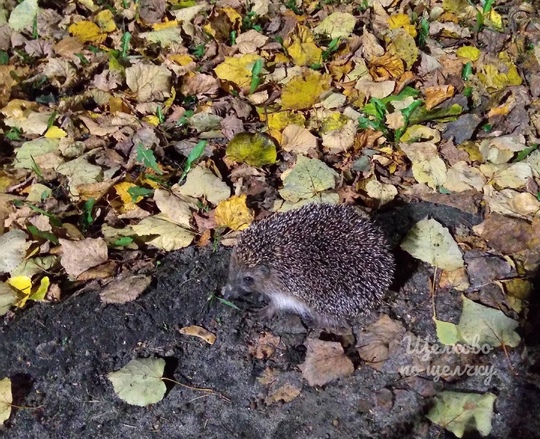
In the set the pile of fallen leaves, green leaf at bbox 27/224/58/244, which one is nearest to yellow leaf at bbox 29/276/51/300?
the pile of fallen leaves

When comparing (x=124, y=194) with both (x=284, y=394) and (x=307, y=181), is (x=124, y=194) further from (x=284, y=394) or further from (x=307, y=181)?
(x=284, y=394)

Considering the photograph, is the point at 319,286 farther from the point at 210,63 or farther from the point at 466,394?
the point at 210,63

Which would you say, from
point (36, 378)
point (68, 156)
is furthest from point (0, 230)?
point (36, 378)

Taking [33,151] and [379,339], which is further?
[33,151]

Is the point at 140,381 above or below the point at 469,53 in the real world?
below

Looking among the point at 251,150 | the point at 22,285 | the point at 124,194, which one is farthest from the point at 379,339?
the point at 22,285

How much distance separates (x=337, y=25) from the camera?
5.32 m

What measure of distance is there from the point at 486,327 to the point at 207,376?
5.33 ft

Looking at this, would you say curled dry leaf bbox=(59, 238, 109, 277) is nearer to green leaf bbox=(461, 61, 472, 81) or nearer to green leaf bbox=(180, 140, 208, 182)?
green leaf bbox=(180, 140, 208, 182)

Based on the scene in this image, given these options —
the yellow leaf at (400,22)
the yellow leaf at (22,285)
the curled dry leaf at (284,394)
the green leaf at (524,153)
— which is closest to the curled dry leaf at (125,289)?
the yellow leaf at (22,285)

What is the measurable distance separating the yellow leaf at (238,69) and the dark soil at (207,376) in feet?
6.34

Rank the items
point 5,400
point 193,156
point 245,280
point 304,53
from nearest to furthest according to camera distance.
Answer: point 5,400
point 245,280
point 193,156
point 304,53

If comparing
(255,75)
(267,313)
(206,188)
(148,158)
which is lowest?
(267,313)

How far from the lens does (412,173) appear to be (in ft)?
13.7
